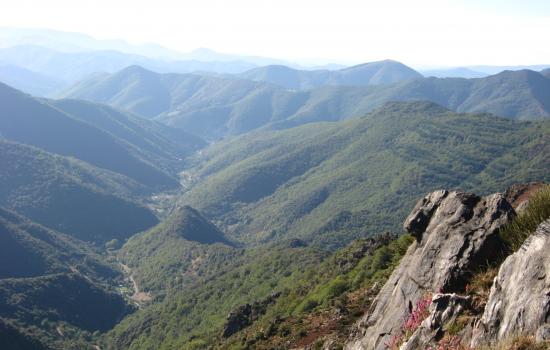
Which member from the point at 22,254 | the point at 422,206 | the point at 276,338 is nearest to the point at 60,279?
the point at 22,254

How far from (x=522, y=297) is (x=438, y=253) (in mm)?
6332

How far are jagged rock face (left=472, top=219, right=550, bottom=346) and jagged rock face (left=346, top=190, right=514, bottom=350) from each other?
297 cm

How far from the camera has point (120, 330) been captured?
433 ft

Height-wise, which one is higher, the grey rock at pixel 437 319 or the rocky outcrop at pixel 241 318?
the grey rock at pixel 437 319

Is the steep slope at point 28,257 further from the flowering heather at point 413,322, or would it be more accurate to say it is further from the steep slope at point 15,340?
the flowering heather at point 413,322

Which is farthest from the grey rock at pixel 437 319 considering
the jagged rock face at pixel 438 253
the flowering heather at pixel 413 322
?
the jagged rock face at pixel 438 253

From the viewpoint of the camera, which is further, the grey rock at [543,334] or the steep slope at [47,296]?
the steep slope at [47,296]

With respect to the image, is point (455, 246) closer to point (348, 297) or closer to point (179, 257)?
point (348, 297)

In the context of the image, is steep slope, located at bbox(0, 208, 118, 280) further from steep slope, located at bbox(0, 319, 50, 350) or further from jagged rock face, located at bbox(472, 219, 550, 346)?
jagged rock face, located at bbox(472, 219, 550, 346)

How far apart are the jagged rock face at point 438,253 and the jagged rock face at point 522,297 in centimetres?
297

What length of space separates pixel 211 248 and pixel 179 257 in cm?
1580

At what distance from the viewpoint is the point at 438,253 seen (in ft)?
64.0

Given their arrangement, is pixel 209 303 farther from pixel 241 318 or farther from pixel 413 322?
pixel 413 322

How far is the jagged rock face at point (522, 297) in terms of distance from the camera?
12.4 meters
